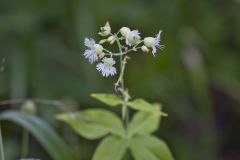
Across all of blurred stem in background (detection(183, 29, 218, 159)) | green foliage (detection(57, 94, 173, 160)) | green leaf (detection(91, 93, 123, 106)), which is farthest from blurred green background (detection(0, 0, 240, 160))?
green leaf (detection(91, 93, 123, 106))

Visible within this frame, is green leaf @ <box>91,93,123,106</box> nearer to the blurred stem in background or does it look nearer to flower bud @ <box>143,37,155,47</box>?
flower bud @ <box>143,37,155,47</box>

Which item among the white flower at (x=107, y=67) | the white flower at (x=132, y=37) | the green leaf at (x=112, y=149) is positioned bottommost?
the green leaf at (x=112, y=149)

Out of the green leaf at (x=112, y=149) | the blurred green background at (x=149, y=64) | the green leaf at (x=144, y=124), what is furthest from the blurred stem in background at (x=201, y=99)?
the green leaf at (x=112, y=149)

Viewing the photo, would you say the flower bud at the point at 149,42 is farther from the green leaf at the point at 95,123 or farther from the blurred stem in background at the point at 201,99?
the blurred stem in background at the point at 201,99

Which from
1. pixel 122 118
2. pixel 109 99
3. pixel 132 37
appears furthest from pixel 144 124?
pixel 132 37

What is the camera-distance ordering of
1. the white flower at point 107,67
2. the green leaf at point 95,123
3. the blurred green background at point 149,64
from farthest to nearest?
the blurred green background at point 149,64 < the green leaf at point 95,123 < the white flower at point 107,67

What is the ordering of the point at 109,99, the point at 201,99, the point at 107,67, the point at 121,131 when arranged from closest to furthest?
the point at 107,67, the point at 109,99, the point at 121,131, the point at 201,99

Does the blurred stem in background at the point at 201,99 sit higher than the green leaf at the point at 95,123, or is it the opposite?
the blurred stem in background at the point at 201,99

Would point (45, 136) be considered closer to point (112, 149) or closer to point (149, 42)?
point (112, 149)
